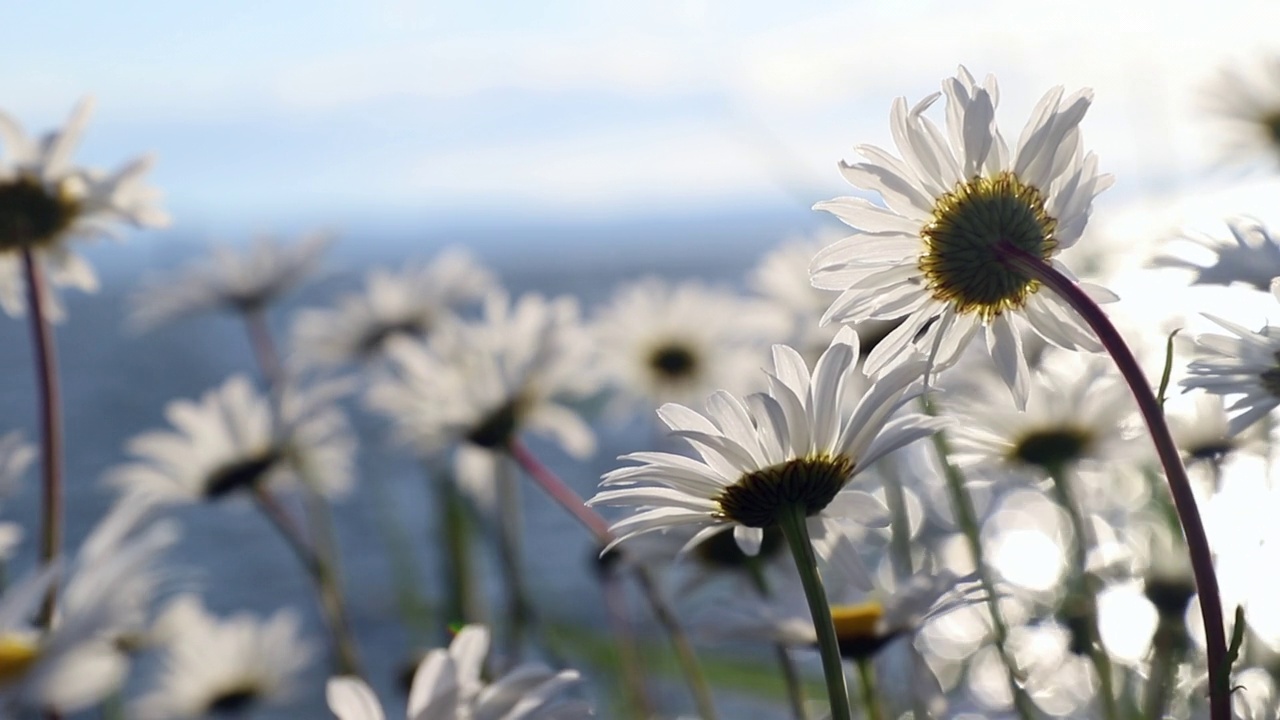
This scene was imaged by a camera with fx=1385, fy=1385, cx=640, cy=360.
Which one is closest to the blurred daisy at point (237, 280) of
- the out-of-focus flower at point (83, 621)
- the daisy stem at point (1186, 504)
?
the out-of-focus flower at point (83, 621)

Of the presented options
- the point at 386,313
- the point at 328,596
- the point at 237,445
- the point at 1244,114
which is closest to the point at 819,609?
the point at 328,596

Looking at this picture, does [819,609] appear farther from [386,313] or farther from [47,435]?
[386,313]

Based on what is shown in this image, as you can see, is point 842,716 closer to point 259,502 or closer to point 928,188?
point 928,188

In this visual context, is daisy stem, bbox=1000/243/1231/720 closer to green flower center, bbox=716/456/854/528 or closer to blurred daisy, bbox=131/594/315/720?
green flower center, bbox=716/456/854/528

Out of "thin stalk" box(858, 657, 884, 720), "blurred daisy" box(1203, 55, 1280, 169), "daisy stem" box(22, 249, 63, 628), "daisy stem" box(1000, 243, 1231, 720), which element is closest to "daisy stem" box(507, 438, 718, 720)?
"thin stalk" box(858, 657, 884, 720)

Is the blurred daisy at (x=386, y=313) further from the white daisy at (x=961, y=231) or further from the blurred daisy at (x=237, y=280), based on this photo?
the white daisy at (x=961, y=231)

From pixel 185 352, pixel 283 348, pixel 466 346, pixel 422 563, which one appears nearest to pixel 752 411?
pixel 466 346
